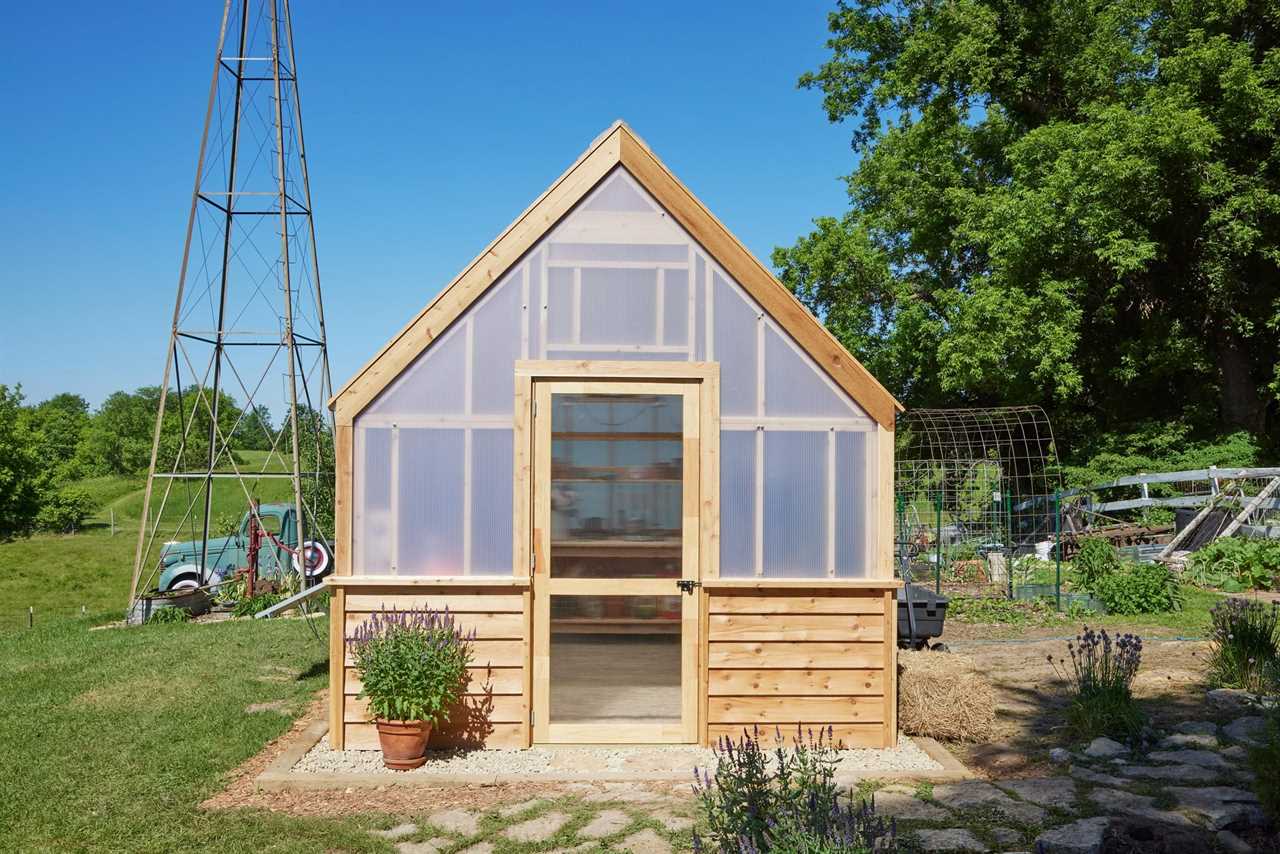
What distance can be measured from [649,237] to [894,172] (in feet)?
55.3

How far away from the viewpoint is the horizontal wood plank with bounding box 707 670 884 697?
712 centimetres

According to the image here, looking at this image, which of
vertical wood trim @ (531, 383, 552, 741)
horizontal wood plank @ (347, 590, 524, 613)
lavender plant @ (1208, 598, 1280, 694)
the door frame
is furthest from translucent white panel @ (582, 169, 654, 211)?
lavender plant @ (1208, 598, 1280, 694)

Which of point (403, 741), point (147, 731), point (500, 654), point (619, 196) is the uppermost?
point (619, 196)

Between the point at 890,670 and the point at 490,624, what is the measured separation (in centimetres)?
288

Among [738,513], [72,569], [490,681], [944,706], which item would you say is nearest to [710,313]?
[738,513]

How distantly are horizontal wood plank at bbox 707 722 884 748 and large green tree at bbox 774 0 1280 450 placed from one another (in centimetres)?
1306

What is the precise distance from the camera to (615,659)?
Result: 23.5 ft

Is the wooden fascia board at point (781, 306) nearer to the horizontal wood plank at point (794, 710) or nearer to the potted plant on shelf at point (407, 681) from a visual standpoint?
the horizontal wood plank at point (794, 710)

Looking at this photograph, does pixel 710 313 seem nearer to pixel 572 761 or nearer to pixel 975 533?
pixel 572 761

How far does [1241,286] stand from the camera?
18.6 m

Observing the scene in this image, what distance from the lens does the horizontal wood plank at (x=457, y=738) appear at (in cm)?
702

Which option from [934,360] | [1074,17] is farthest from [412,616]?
[1074,17]

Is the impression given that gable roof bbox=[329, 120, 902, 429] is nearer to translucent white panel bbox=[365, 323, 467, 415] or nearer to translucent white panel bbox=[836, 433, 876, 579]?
translucent white panel bbox=[365, 323, 467, 415]

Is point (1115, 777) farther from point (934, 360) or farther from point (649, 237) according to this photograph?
point (934, 360)
